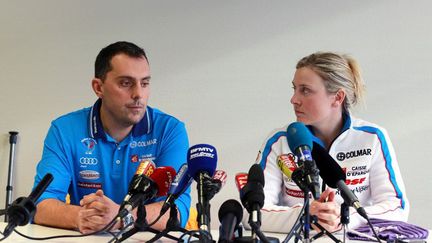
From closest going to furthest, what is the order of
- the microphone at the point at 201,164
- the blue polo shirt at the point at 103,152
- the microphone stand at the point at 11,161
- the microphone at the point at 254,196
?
1. the microphone at the point at 254,196
2. the microphone at the point at 201,164
3. the blue polo shirt at the point at 103,152
4. the microphone stand at the point at 11,161

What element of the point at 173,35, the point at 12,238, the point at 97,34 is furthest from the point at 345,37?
the point at 12,238

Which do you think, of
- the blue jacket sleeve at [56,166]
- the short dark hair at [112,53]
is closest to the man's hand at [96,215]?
the blue jacket sleeve at [56,166]

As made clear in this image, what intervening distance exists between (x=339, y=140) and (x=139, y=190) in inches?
43.9

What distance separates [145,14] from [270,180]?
166 cm

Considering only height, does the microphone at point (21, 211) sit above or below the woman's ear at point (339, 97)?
below

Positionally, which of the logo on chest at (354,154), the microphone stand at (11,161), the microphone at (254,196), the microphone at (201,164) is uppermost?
the microphone at (201,164)

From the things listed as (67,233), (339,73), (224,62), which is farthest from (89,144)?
(224,62)

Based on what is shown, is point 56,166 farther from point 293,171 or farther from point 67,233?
point 293,171

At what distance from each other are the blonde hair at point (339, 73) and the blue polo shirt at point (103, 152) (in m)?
0.60

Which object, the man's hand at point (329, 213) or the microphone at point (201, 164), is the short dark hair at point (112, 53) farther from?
the microphone at point (201, 164)

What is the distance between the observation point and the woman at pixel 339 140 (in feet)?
6.42

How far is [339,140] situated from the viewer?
202 centimetres

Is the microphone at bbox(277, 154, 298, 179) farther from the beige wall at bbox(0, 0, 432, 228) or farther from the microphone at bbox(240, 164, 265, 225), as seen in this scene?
the beige wall at bbox(0, 0, 432, 228)

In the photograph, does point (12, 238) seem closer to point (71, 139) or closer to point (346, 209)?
point (71, 139)
